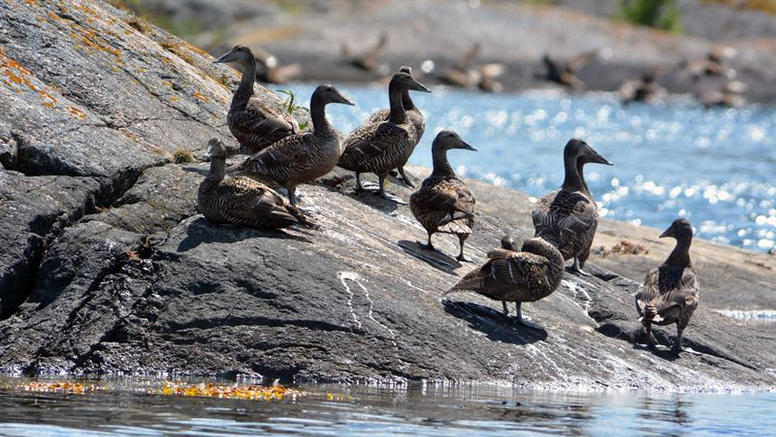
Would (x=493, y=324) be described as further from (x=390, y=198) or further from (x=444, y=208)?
(x=390, y=198)

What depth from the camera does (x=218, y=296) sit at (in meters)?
11.8

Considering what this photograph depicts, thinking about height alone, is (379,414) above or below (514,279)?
below

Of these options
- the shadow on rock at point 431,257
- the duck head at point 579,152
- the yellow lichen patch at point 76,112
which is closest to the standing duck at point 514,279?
the shadow on rock at point 431,257

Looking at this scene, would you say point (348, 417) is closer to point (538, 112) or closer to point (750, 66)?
point (538, 112)

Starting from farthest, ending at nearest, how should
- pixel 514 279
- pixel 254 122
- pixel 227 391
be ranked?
pixel 254 122
pixel 514 279
pixel 227 391

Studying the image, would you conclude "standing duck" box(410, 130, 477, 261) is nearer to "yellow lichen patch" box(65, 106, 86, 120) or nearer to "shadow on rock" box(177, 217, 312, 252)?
"shadow on rock" box(177, 217, 312, 252)

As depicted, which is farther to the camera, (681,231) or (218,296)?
(681,231)

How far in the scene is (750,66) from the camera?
82.1m

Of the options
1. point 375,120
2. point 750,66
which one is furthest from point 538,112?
point 375,120

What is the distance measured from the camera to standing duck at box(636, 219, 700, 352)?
1355cm

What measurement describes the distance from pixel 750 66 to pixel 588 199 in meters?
69.6

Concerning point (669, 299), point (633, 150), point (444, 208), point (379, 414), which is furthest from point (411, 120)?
point (633, 150)

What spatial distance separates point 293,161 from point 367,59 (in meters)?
60.4

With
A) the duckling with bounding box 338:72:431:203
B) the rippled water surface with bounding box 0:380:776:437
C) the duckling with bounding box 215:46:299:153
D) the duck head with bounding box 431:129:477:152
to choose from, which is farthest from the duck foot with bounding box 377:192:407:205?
the rippled water surface with bounding box 0:380:776:437
